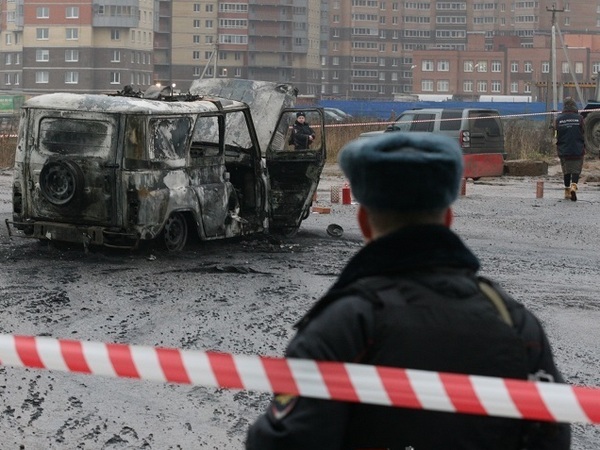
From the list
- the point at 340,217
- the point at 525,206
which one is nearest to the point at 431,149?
the point at 340,217

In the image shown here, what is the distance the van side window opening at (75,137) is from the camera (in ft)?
44.1

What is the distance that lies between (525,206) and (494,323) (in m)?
19.4

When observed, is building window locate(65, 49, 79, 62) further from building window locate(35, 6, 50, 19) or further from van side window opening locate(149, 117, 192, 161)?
van side window opening locate(149, 117, 192, 161)

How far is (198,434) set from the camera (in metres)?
6.77

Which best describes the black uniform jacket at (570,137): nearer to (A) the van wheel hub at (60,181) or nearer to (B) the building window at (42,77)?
(A) the van wheel hub at (60,181)

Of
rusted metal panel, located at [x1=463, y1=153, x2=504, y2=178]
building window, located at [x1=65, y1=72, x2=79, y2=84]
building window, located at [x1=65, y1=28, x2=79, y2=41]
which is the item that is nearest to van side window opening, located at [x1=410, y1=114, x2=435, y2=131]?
rusted metal panel, located at [x1=463, y1=153, x2=504, y2=178]

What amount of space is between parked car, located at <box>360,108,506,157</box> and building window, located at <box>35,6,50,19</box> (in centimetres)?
11062

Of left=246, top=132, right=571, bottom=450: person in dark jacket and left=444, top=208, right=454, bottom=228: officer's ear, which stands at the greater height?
left=444, top=208, right=454, bottom=228: officer's ear

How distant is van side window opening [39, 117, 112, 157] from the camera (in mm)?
13445

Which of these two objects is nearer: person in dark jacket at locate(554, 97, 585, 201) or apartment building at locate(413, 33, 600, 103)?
person in dark jacket at locate(554, 97, 585, 201)

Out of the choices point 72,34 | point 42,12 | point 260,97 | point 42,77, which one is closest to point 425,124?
point 260,97

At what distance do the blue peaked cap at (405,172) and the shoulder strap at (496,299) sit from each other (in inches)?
8.0

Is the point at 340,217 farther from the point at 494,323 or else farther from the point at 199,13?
the point at 199,13

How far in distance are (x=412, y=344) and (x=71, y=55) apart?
136017mm
